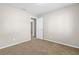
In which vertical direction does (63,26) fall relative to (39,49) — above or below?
above

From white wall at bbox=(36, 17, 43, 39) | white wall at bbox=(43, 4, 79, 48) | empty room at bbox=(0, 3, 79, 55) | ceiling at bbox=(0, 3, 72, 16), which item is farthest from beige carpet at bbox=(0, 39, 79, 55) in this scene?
ceiling at bbox=(0, 3, 72, 16)

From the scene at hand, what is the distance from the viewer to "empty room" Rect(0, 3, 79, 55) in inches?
82.1

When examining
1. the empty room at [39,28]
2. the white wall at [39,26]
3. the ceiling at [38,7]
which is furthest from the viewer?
the white wall at [39,26]

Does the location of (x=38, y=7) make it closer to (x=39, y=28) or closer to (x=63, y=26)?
(x=39, y=28)

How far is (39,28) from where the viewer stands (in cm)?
227

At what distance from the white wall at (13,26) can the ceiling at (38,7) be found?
0.17m

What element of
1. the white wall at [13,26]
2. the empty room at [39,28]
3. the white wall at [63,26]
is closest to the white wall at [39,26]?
the empty room at [39,28]

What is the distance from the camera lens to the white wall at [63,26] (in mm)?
2166

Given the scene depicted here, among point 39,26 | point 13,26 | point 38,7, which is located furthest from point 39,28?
point 13,26

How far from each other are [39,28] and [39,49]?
57 centimetres

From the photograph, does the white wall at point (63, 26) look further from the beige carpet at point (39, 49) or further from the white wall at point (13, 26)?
the white wall at point (13, 26)
